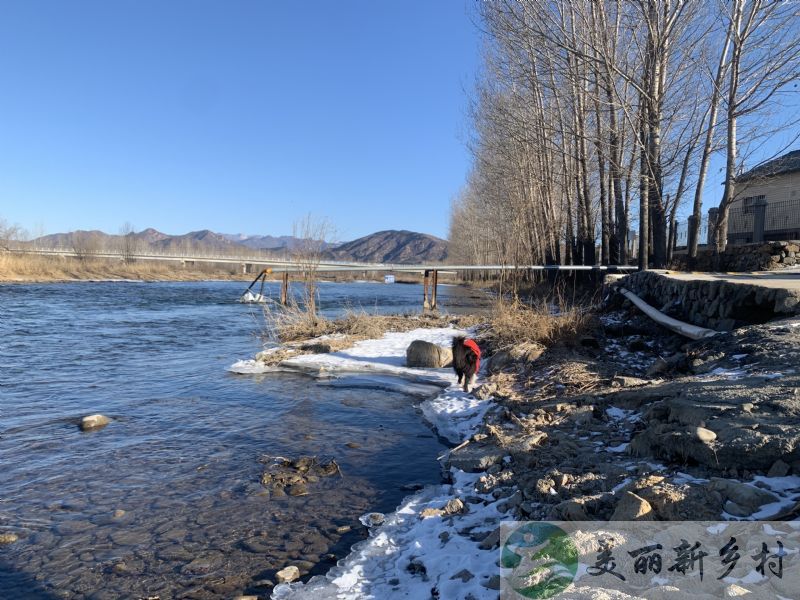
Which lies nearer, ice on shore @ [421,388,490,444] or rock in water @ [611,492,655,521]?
rock in water @ [611,492,655,521]

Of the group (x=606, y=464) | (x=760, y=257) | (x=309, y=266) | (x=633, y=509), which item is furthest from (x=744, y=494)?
(x=309, y=266)

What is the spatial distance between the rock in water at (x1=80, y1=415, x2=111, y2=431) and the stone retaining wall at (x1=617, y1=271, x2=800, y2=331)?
26.1 feet

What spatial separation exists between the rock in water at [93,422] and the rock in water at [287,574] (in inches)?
163

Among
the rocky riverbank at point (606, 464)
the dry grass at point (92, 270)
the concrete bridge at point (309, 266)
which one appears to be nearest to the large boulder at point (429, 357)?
the concrete bridge at point (309, 266)

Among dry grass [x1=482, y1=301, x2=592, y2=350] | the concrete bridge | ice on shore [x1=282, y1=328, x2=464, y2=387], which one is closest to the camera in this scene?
dry grass [x1=482, y1=301, x2=592, y2=350]

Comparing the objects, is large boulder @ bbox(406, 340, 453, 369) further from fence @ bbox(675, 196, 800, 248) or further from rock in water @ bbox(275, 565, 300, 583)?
fence @ bbox(675, 196, 800, 248)

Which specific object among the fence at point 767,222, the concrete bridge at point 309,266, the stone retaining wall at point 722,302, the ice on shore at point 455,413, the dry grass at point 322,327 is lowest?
the ice on shore at point 455,413

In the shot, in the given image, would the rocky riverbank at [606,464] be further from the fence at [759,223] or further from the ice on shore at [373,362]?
the fence at [759,223]

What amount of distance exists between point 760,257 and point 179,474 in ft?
41.8

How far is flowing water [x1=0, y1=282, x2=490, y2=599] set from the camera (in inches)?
140

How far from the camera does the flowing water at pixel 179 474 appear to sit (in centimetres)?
357

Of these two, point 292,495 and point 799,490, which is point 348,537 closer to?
point 292,495

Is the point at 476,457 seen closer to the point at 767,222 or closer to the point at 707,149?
the point at 707,149

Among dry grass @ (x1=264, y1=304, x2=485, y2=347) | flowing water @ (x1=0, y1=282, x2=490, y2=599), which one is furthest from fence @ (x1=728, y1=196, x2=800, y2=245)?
flowing water @ (x1=0, y1=282, x2=490, y2=599)
